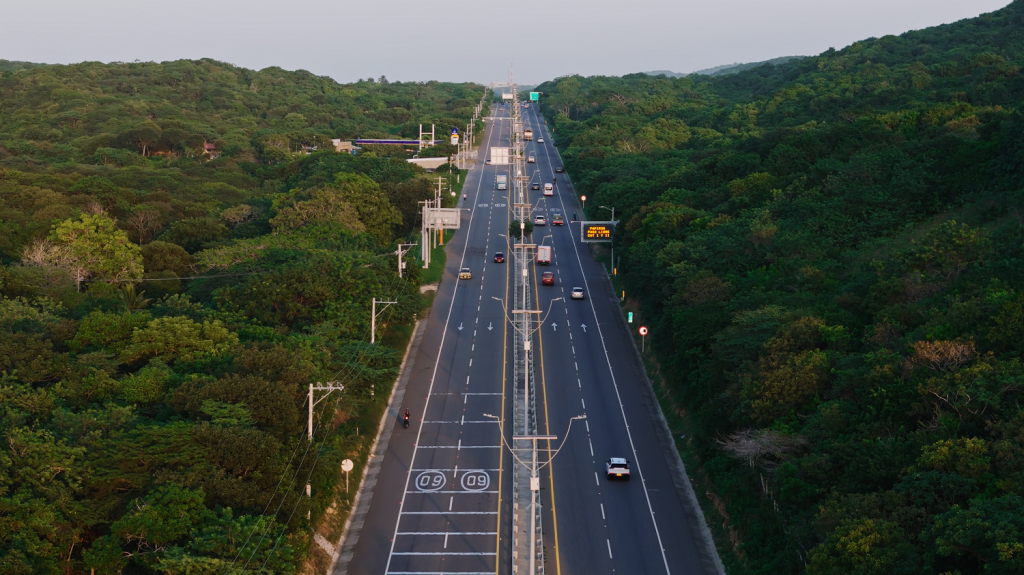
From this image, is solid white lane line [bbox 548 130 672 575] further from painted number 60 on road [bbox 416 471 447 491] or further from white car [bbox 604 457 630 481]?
painted number 60 on road [bbox 416 471 447 491]

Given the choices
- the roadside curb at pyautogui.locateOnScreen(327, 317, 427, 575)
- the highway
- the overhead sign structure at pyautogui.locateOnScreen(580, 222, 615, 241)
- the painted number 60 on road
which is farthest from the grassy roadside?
the overhead sign structure at pyautogui.locateOnScreen(580, 222, 615, 241)

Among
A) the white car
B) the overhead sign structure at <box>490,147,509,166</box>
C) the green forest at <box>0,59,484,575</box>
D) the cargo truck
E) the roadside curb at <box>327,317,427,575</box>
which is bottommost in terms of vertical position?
the roadside curb at <box>327,317,427,575</box>

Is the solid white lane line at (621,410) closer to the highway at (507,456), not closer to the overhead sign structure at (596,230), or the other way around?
the highway at (507,456)

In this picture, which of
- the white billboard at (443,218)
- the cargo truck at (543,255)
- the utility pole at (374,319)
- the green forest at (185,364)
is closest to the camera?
the green forest at (185,364)

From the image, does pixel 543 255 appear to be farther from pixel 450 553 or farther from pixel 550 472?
pixel 450 553

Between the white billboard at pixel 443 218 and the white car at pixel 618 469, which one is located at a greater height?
the white billboard at pixel 443 218

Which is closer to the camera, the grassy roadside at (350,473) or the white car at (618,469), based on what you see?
the grassy roadside at (350,473)

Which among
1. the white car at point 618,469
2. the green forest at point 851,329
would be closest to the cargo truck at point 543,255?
the green forest at point 851,329
